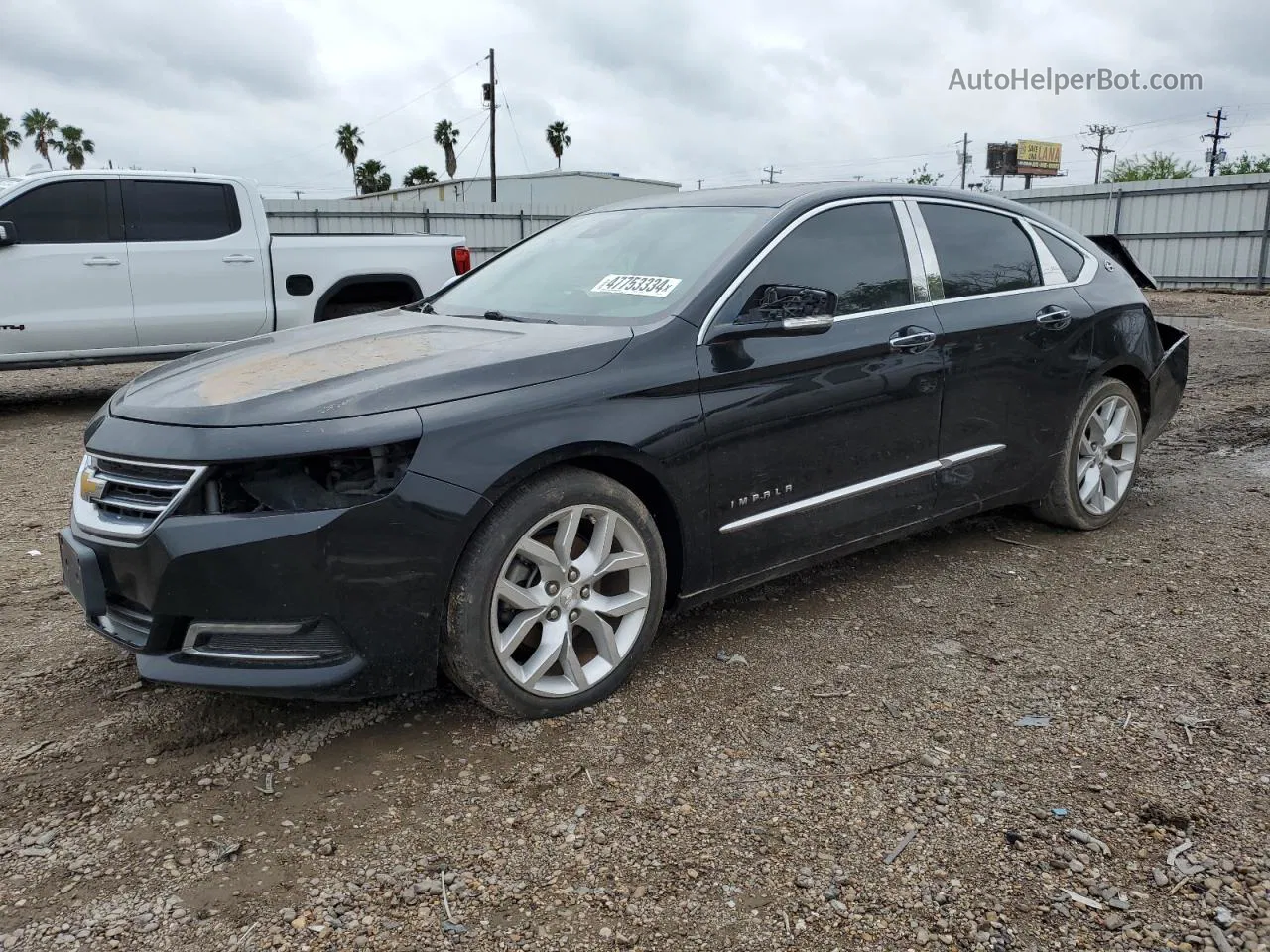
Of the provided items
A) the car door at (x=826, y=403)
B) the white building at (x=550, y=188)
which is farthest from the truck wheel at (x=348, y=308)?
the white building at (x=550, y=188)

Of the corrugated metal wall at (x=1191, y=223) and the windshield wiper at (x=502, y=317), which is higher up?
the corrugated metal wall at (x=1191, y=223)

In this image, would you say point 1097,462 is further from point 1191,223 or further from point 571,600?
point 1191,223

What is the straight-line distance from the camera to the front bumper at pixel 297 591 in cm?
259

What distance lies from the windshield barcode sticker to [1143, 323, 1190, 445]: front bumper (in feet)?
9.27

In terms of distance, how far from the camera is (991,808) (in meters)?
2.59

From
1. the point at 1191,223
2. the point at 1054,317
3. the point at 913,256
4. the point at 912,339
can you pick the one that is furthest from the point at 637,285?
the point at 1191,223

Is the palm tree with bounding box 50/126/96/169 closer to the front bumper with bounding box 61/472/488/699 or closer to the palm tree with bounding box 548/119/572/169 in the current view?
the palm tree with bounding box 548/119/572/169

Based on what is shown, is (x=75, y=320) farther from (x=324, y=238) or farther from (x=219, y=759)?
(x=219, y=759)

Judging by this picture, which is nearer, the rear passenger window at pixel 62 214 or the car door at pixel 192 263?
the rear passenger window at pixel 62 214

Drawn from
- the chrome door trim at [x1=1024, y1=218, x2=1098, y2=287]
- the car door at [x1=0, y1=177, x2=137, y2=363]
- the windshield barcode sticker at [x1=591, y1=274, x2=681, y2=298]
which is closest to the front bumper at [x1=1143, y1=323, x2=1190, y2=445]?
the chrome door trim at [x1=1024, y1=218, x2=1098, y2=287]

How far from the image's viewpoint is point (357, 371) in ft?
9.65

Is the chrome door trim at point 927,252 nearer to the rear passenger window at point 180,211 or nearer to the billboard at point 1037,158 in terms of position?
the rear passenger window at point 180,211

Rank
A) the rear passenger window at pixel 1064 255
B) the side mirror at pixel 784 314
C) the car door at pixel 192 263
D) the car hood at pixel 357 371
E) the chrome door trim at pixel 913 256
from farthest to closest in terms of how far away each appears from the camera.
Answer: the car door at pixel 192 263
the rear passenger window at pixel 1064 255
the chrome door trim at pixel 913 256
the side mirror at pixel 784 314
the car hood at pixel 357 371

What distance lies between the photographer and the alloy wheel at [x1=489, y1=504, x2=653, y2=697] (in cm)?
291
